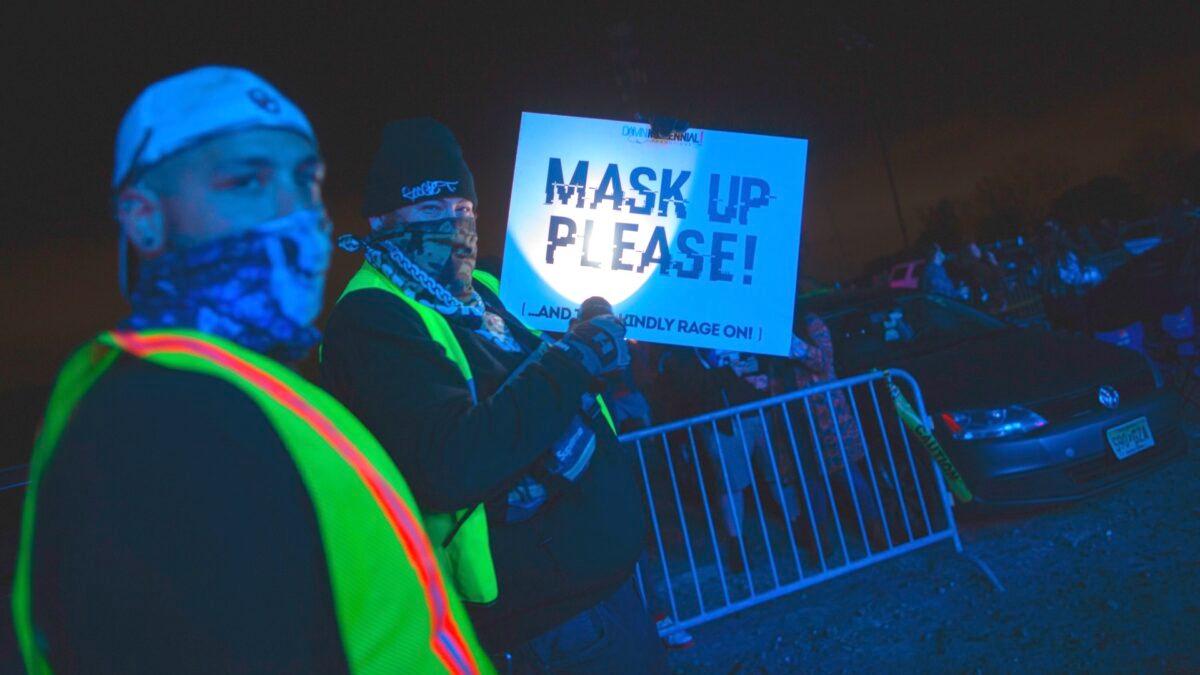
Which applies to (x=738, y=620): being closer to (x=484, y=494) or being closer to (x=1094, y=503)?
(x=1094, y=503)

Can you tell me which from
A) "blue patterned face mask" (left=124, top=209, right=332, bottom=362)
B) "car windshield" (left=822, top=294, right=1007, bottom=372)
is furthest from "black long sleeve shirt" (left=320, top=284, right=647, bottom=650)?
"car windshield" (left=822, top=294, right=1007, bottom=372)

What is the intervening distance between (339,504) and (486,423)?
65 cm

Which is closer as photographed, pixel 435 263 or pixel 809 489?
pixel 435 263

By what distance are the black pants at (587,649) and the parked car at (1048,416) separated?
3.90m

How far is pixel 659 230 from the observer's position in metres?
2.81

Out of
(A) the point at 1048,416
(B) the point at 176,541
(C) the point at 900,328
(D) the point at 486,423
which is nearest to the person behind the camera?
(B) the point at 176,541

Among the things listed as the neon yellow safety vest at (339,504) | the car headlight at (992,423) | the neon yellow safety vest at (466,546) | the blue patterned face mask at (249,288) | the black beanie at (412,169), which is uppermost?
the black beanie at (412,169)

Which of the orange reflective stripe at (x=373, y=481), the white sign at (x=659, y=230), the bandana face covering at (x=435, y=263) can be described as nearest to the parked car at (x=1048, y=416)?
the white sign at (x=659, y=230)

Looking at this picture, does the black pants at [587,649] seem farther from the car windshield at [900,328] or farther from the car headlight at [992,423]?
the car windshield at [900,328]

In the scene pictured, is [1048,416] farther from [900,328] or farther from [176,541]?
[176,541]

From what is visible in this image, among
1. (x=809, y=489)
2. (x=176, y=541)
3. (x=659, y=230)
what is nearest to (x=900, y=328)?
(x=809, y=489)

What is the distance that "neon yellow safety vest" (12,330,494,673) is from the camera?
801 millimetres

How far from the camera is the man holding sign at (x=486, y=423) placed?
1.48 m

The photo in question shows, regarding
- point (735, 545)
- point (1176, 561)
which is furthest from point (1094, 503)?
point (735, 545)
